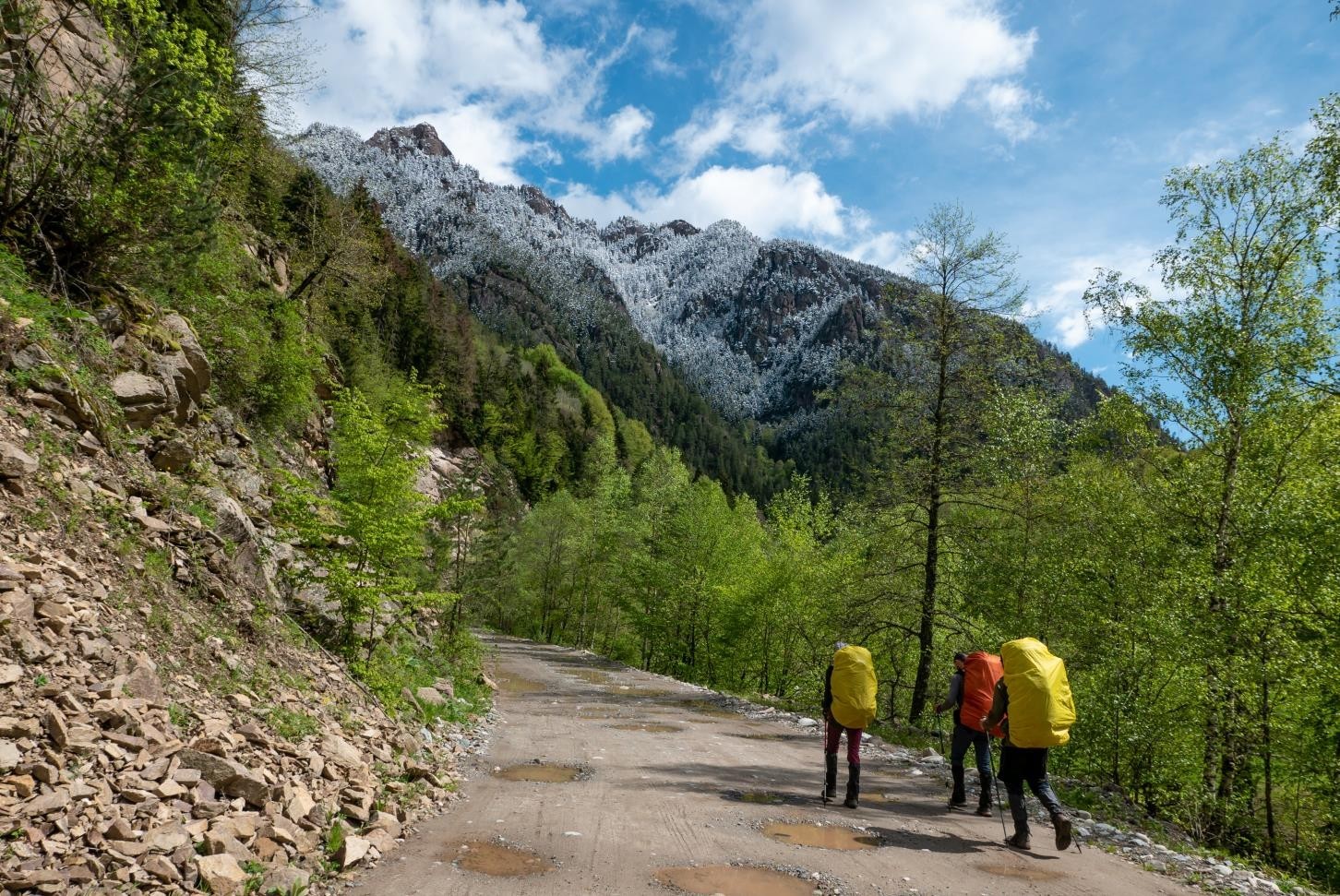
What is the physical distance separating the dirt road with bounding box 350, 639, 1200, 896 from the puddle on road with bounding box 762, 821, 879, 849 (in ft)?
0.10

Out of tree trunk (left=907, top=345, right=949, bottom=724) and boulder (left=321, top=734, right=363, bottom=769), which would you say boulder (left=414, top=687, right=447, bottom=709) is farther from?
tree trunk (left=907, top=345, right=949, bottom=724)

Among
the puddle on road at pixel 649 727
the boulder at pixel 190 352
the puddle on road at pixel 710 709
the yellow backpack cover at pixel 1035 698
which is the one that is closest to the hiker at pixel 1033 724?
the yellow backpack cover at pixel 1035 698

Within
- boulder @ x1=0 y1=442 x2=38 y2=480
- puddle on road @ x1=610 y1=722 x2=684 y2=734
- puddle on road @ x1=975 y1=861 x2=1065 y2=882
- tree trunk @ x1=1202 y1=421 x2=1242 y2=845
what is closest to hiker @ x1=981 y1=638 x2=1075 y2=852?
puddle on road @ x1=975 y1=861 x2=1065 y2=882

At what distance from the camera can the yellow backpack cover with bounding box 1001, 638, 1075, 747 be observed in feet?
22.2

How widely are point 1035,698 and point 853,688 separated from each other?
213cm

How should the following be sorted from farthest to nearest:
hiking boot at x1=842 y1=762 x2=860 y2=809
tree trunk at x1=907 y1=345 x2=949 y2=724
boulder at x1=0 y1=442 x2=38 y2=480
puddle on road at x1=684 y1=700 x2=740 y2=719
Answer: puddle on road at x1=684 y1=700 x2=740 y2=719 < tree trunk at x1=907 y1=345 x2=949 y2=724 < hiking boot at x1=842 y1=762 x2=860 y2=809 < boulder at x1=0 y1=442 x2=38 y2=480

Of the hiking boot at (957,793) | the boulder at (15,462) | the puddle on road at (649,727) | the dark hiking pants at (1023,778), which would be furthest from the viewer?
the puddle on road at (649,727)

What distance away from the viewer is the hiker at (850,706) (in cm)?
819

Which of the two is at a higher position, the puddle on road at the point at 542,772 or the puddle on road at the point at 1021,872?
the puddle on road at the point at 1021,872

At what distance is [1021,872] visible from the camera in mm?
6207

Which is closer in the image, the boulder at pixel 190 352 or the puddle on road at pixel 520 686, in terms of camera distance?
the boulder at pixel 190 352

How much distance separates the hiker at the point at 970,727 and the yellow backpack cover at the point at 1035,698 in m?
1.28

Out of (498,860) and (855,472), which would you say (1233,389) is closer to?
(855,472)

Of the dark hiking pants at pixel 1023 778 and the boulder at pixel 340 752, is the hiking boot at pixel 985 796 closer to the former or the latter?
the dark hiking pants at pixel 1023 778
